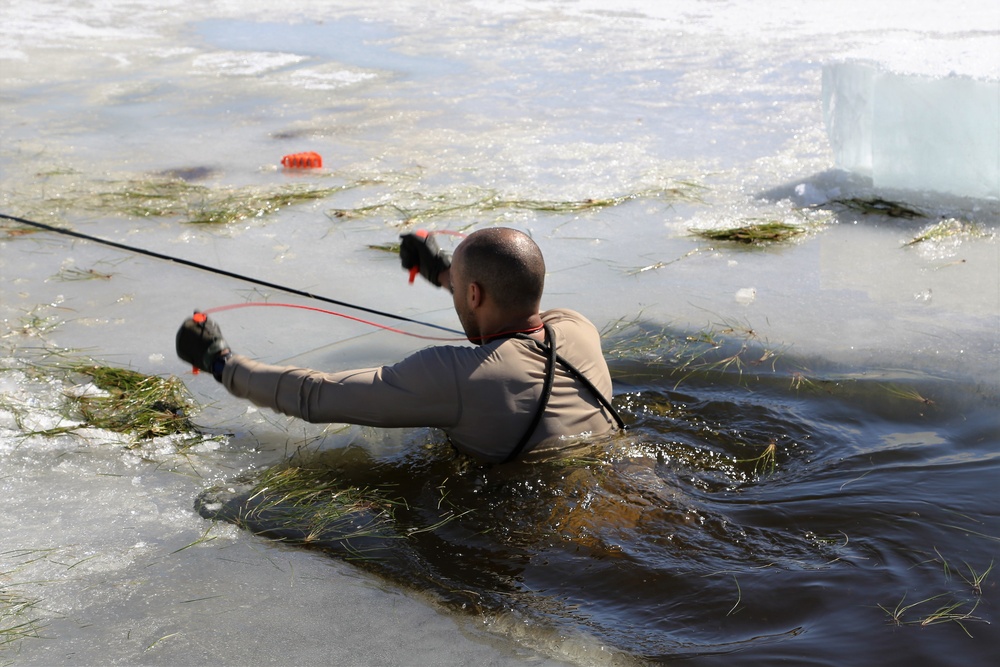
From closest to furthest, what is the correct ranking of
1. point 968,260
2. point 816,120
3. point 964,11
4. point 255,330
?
point 255,330 < point 968,260 < point 816,120 < point 964,11

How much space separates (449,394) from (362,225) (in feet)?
8.04

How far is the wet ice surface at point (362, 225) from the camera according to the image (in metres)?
2.50

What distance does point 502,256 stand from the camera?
2.90 m

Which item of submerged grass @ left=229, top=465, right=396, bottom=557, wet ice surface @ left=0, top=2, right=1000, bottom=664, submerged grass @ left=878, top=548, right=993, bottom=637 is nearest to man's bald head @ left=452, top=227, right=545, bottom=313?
submerged grass @ left=229, top=465, right=396, bottom=557

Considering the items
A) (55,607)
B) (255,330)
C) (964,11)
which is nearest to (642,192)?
(255,330)

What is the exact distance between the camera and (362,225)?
5.11m

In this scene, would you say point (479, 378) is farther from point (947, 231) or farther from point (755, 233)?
point (947, 231)

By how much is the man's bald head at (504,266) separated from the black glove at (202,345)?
793mm

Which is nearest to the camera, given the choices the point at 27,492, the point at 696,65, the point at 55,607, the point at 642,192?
the point at 55,607

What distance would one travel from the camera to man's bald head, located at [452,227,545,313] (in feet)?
9.54

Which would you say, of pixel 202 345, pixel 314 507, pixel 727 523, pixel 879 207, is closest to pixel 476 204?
pixel 879 207

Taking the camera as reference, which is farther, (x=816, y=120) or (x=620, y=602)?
(x=816, y=120)

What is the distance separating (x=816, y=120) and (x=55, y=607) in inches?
230

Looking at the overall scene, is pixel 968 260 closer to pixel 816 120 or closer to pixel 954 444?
pixel 954 444
